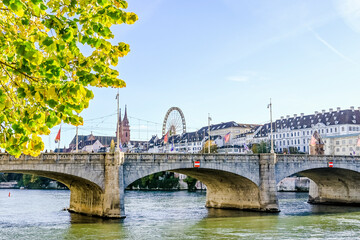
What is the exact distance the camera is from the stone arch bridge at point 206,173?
40.6 meters

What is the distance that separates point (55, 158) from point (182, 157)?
12826 mm

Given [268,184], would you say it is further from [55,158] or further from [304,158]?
[55,158]

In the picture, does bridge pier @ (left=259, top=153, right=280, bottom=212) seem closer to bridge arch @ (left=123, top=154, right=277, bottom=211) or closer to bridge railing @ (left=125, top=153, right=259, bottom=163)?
bridge arch @ (left=123, top=154, right=277, bottom=211)

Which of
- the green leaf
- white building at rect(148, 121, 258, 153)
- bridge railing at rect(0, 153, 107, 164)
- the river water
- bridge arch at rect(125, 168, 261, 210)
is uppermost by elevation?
white building at rect(148, 121, 258, 153)

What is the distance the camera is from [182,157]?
46094 millimetres

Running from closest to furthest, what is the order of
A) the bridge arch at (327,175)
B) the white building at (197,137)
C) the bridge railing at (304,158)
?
the bridge railing at (304,158), the bridge arch at (327,175), the white building at (197,137)

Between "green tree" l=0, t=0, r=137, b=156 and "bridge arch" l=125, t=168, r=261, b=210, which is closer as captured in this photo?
"green tree" l=0, t=0, r=137, b=156

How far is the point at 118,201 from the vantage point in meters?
41.0

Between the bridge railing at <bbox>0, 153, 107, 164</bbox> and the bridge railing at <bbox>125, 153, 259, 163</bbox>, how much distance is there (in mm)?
3332

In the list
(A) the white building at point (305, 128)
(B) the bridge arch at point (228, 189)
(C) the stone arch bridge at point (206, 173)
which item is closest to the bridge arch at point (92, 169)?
(C) the stone arch bridge at point (206, 173)

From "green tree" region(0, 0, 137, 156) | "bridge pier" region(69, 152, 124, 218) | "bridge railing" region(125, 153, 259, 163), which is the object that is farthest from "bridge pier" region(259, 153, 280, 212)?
"green tree" region(0, 0, 137, 156)

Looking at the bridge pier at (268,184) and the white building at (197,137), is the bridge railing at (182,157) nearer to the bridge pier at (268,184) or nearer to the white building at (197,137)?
the bridge pier at (268,184)

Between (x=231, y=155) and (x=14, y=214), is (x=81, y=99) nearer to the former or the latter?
(x=231, y=155)

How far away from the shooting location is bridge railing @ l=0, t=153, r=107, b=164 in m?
38.3
